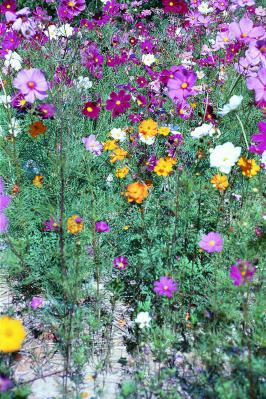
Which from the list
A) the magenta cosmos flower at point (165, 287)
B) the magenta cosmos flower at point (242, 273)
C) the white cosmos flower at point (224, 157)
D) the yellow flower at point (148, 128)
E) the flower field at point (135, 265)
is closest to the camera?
the magenta cosmos flower at point (242, 273)

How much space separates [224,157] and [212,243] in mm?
372

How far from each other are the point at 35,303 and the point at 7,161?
3.65 feet

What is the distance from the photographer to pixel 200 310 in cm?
199

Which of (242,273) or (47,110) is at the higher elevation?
(47,110)

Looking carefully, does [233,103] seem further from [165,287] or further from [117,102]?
[117,102]

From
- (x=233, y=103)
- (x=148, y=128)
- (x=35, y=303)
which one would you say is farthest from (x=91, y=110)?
(x=35, y=303)

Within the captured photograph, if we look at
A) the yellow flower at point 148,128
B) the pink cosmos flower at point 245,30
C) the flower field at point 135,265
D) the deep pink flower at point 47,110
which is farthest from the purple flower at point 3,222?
the pink cosmos flower at point 245,30

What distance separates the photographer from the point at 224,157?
77.6 inches

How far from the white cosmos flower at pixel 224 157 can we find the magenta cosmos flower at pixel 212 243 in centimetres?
30

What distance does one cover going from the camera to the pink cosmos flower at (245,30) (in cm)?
213

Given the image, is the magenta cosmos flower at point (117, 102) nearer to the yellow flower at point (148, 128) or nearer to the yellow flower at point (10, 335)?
the yellow flower at point (148, 128)

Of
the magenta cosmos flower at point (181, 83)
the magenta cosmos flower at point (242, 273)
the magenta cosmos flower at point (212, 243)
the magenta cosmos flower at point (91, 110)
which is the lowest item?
the magenta cosmos flower at point (242, 273)

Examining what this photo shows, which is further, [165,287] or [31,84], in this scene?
[31,84]

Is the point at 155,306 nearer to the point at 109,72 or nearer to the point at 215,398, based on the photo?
the point at 215,398
